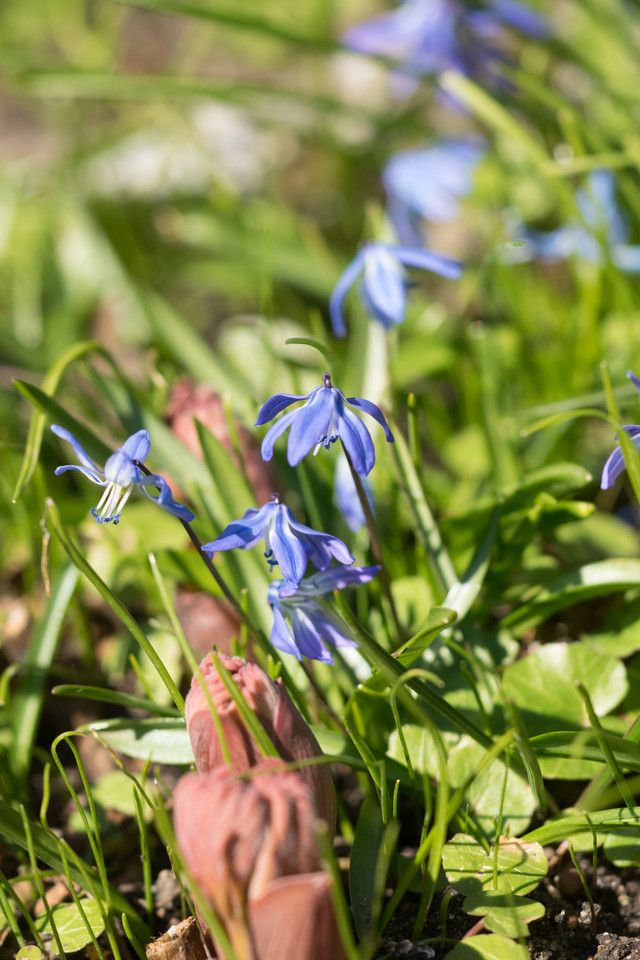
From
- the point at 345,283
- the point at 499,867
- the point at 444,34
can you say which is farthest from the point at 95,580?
the point at 444,34

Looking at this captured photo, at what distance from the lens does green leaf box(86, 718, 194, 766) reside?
1.27 meters

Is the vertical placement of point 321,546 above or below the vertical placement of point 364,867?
above

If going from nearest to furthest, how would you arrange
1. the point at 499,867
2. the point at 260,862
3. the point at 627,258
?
1. the point at 260,862
2. the point at 499,867
3. the point at 627,258

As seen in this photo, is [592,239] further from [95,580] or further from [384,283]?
[95,580]

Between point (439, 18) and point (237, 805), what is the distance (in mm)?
2255

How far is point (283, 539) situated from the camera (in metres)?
1.09

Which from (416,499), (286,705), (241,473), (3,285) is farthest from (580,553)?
(3,285)

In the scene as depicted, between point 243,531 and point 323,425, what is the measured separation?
0.18 metres

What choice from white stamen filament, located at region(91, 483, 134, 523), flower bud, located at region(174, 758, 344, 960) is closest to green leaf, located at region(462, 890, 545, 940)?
flower bud, located at region(174, 758, 344, 960)

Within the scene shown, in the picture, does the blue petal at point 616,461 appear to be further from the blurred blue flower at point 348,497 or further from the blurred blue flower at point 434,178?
the blurred blue flower at point 434,178

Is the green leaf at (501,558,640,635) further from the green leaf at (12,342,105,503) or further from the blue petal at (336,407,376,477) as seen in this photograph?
the green leaf at (12,342,105,503)

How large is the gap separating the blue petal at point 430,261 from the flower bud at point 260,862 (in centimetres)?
96

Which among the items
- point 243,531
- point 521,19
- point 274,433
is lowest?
point 243,531

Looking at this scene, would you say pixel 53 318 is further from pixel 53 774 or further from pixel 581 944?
pixel 581 944
